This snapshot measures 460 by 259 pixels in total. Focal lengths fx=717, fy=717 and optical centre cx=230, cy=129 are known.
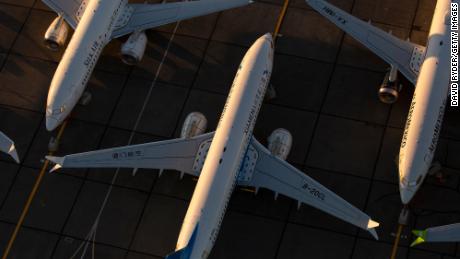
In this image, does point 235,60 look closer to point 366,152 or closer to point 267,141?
point 267,141

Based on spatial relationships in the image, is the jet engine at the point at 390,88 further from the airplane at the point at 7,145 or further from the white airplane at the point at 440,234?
the airplane at the point at 7,145

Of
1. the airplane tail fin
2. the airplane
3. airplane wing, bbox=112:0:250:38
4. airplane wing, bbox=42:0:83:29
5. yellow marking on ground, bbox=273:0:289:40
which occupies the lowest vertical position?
the airplane tail fin

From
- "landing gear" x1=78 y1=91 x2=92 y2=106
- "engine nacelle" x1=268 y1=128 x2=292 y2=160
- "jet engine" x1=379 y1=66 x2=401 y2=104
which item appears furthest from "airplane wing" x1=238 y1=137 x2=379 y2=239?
"landing gear" x1=78 y1=91 x2=92 y2=106

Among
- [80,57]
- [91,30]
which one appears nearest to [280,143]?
[80,57]

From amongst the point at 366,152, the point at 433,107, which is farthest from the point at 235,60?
the point at 433,107

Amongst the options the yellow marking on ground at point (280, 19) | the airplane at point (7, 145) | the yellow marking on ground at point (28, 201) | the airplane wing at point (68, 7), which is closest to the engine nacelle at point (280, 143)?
the yellow marking on ground at point (280, 19)

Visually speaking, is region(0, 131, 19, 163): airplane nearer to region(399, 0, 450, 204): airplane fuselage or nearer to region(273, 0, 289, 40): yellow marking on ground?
region(273, 0, 289, 40): yellow marking on ground
